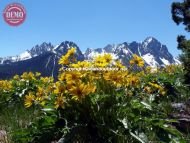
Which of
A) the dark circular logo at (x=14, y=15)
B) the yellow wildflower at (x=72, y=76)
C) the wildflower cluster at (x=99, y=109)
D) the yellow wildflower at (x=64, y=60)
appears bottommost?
the wildflower cluster at (x=99, y=109)

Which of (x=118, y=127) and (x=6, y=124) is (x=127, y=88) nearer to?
(x=118, y=127)

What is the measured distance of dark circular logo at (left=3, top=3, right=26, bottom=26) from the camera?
382 inches

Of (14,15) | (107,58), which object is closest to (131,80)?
(107,58)

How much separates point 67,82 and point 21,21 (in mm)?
5217

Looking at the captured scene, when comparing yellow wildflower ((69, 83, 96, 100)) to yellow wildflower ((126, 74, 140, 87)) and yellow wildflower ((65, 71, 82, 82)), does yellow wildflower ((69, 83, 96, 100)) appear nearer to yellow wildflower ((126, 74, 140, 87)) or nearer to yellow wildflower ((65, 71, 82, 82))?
yellow wildflower ((65, 71, 82, 82))

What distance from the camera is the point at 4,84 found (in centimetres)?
1225

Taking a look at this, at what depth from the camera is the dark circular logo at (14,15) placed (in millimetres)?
9703

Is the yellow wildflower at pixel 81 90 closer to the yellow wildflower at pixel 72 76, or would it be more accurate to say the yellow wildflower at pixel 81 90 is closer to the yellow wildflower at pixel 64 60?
the yellow wildflower at pixel 72 76

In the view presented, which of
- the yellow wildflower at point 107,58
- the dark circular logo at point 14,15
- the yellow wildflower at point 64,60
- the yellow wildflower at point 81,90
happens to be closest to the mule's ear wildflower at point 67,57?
the yellow wildflower at point 64,60

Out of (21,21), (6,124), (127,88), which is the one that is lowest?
(6,124)

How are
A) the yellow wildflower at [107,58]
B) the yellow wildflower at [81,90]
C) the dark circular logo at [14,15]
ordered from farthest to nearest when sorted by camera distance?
the dark circular logo at [14,15] → the yellow wildflower at [107,58] → the yellow wildflower at [81,90]

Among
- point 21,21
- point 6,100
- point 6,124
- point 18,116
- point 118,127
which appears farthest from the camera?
point 6,100

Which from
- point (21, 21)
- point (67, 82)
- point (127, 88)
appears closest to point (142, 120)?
point (127, 88)

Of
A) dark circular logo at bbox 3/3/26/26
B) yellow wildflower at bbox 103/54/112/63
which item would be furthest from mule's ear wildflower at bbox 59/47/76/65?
dark circular logo at bbox 3/3/26/26
